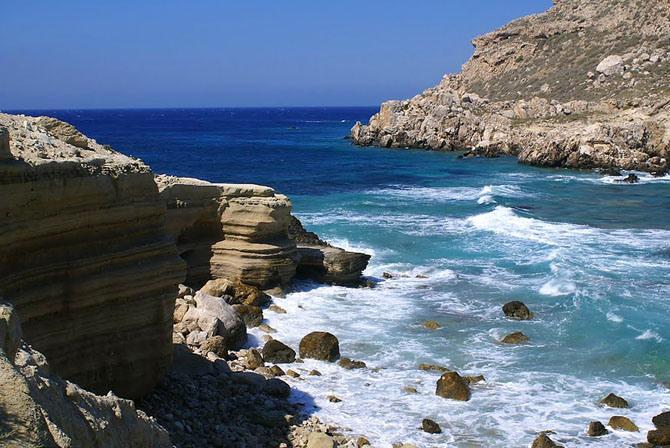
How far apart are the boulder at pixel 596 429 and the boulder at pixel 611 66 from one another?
250 ft

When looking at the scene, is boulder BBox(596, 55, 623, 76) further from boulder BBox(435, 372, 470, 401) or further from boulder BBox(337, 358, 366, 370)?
boulder BBox(435, 372, 470, 401)

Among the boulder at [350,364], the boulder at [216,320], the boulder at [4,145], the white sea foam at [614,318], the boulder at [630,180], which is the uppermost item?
Result: the boulder at [4,145]

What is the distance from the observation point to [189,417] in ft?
33.2

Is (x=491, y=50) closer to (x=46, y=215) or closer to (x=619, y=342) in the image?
(x=619, y=342)

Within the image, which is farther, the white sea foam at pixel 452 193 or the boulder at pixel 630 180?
the boulder at pixel 630 180

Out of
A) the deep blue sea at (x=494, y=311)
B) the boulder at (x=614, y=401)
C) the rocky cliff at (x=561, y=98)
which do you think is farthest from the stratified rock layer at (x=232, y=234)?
the rocky cliff at (x=561, y=98)

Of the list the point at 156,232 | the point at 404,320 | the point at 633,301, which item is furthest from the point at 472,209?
the point at 156,232

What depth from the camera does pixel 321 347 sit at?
14695mm

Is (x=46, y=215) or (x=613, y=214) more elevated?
(x=46, y=215)

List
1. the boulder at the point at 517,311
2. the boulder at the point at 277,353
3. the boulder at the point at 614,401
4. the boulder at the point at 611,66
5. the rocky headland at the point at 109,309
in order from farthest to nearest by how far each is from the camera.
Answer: the boulder at the point at 611,66
the boulder at the point at 517,311
the boulder at the point at 277,353
the boulder at the point at 614,401
the rocky headland at the point at 109,309

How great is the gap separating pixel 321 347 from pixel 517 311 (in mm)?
5928

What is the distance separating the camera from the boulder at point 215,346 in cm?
1348

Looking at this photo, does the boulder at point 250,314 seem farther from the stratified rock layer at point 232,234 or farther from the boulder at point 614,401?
the boulder at point 614,401

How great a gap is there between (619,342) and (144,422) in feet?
Result: 42.9
